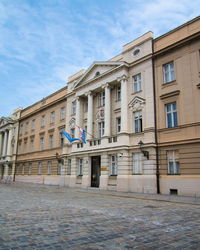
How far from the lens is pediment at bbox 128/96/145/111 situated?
71.3 feet

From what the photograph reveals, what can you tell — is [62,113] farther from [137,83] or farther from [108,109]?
[137,83]

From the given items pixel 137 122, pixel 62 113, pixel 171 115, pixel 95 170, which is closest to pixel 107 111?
pixel 137 122

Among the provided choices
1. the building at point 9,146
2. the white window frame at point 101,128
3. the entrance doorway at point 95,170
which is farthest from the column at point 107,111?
the building at point 9,146

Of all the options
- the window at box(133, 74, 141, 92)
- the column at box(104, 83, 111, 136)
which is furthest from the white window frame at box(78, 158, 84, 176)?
the window at box(133, 74, 141, 92)

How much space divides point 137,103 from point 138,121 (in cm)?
173

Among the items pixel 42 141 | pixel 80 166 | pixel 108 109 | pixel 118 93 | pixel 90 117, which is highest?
pixel 118 93

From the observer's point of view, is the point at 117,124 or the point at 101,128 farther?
the point at 101,128

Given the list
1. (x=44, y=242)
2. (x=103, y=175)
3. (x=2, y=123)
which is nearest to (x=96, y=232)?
(x=44, y=242)

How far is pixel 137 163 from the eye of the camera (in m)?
21.0

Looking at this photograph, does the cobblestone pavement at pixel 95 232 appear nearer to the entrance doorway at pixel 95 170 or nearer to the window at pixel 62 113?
the entrance doorway at pixel 95 170

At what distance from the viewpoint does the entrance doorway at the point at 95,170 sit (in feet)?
82.8

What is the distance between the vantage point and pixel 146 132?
2055 centimetres

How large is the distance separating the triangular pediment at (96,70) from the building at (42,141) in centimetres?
507

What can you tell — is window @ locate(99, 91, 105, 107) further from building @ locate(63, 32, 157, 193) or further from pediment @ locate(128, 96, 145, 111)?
pediment @ locate(128, 96, 145, 111)
